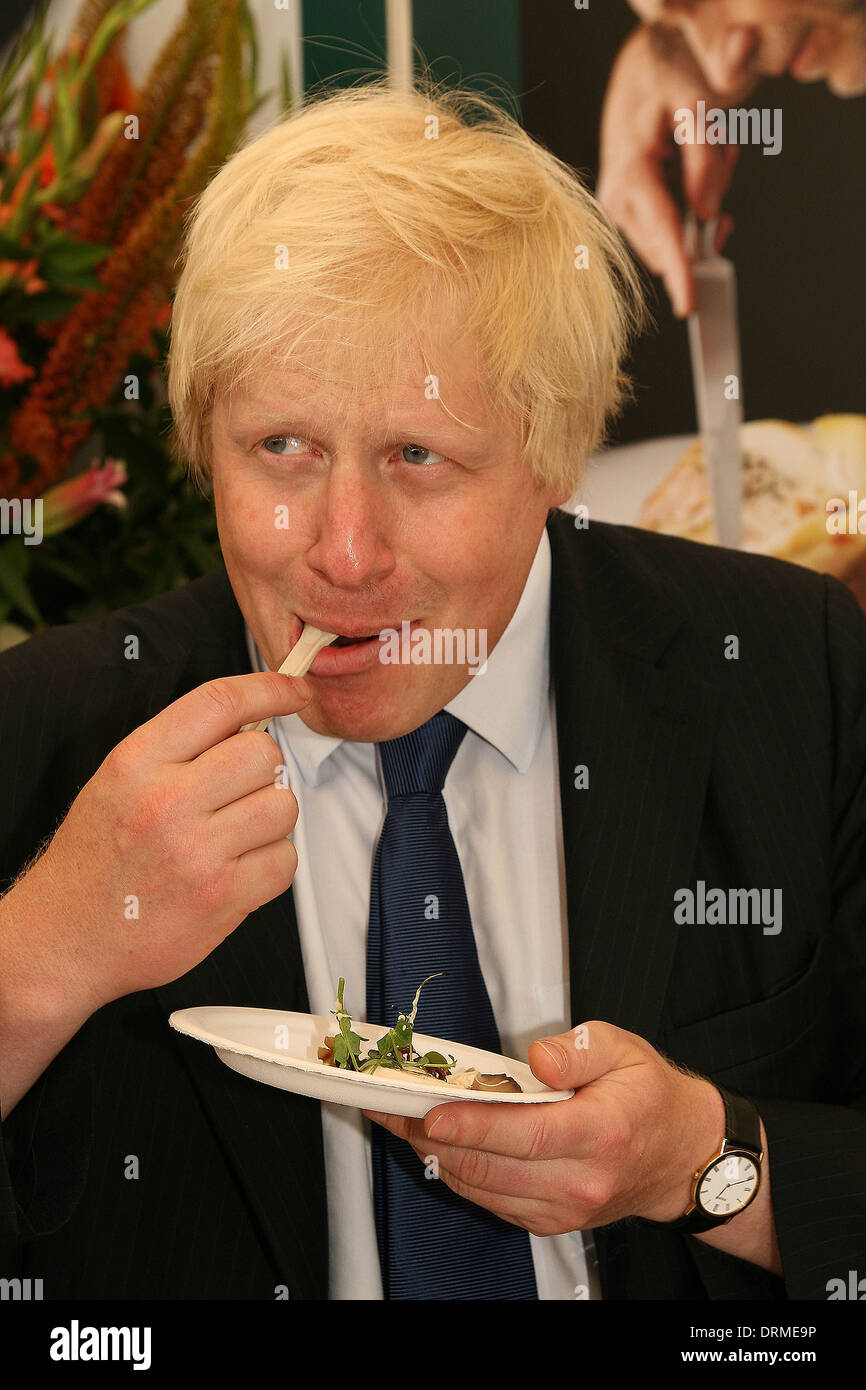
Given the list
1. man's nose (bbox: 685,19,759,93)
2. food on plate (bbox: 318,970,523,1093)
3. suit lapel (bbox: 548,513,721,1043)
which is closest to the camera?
food on plate (bbox: 318,970,523,1093)

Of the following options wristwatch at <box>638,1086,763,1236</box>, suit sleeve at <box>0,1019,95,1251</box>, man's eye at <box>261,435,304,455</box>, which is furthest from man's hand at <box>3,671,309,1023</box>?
wristwatch at <box>638,1086,763,1236</box>

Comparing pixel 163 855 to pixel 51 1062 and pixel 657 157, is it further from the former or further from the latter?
pixel 657 157

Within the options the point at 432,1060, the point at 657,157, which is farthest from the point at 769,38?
the point at 432,1060

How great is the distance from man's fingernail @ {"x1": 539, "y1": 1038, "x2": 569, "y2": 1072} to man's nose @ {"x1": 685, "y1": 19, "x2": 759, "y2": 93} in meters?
1.57

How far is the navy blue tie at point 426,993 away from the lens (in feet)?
4.09

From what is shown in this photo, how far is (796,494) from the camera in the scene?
204 centimetres

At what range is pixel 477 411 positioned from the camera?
1.22 metres

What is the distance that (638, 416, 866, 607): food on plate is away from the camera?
2023mm

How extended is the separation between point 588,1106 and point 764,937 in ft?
1.40

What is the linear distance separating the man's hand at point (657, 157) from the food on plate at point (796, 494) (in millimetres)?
252

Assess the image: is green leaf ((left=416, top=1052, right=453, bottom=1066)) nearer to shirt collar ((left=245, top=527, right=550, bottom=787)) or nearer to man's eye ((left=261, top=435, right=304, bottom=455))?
shirt collar ((left=245, top=527, right=550, bottom=787))

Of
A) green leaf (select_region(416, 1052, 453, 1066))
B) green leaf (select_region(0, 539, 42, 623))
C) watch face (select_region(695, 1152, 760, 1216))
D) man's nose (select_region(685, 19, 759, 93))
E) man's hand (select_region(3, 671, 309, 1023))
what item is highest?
man's nose (select_region(685, 19, 759, 93))

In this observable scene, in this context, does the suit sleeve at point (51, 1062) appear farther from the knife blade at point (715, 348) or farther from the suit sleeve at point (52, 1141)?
the knife blade at point (715, 348)
